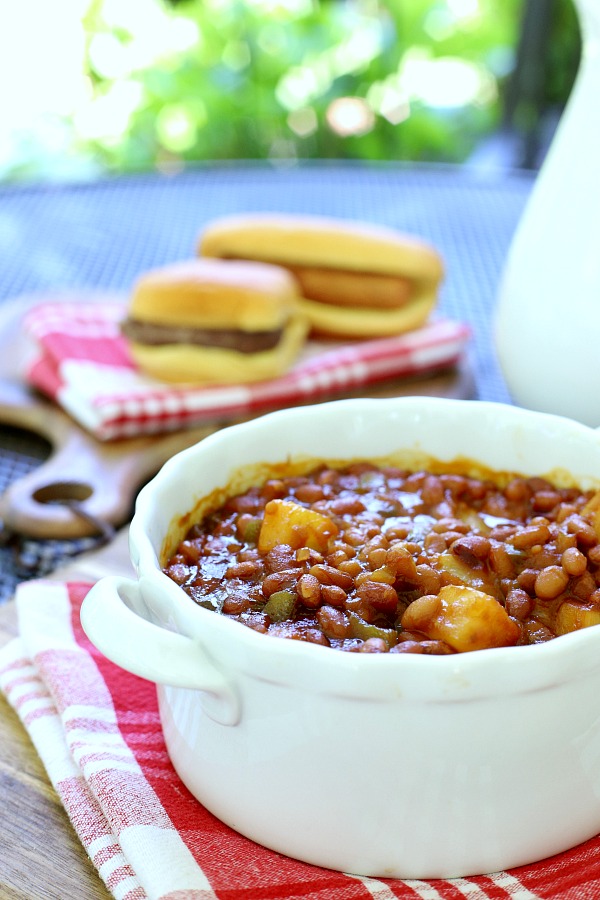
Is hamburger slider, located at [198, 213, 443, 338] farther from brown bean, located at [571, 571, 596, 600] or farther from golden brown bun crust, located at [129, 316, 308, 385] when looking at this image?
brown bean, located at [571, 571, 596, 600]

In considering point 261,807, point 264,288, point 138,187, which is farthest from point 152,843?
point 138,187

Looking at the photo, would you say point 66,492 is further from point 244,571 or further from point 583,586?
point 583,586

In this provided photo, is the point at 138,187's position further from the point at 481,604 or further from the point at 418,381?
the point at 481,604

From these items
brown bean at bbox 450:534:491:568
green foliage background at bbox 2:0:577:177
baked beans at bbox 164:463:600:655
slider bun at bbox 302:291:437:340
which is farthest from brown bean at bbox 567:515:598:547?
green foliage background at bbox 2:0:577:177

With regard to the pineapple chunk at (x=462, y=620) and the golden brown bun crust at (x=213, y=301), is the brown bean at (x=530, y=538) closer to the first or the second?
the pineapple chunk at (x=462, y=620)

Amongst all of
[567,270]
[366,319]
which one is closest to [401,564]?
[567,270]

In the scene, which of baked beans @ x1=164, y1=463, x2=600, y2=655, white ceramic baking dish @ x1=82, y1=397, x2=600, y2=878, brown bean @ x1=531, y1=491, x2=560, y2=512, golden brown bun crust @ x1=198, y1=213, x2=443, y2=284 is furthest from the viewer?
golden brown bun crust @ x1=198, y1=213, x2=443, y2=284

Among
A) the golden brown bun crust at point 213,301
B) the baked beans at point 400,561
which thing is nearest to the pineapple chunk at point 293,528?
the baked beans at point 400,561
